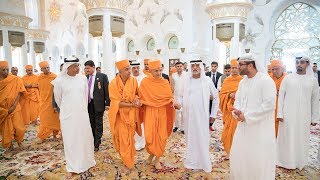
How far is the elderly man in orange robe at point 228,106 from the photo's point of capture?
11.0 ft

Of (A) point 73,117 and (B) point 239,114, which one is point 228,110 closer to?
(B) point 239,114

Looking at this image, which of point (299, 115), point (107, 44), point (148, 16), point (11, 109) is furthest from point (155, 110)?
point (148, 16)

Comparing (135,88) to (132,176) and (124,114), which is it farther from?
(132,176)

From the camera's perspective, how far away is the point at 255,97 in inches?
95.1

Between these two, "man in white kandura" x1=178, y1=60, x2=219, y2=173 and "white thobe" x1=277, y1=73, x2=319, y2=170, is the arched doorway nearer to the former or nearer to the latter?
"white thobe" x1=277, y1=73, x2=319, y2=170

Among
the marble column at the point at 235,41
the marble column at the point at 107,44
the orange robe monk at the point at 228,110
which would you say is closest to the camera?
the orange robe monk at the point at 228,110

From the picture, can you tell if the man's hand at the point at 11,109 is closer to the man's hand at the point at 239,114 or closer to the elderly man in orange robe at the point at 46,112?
the elderly man in orange robe at the point at 46,112

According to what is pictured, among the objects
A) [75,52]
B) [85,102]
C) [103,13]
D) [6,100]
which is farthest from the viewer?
[75,52]

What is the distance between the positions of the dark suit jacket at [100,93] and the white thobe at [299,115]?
262 centimetres

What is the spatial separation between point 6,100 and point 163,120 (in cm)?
262

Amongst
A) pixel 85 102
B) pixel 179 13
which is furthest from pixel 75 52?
pixel 85 102

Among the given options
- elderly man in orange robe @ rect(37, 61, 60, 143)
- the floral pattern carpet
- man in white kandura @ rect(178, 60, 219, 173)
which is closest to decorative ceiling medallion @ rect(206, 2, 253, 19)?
the floral pattern carpet

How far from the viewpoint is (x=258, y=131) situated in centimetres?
240

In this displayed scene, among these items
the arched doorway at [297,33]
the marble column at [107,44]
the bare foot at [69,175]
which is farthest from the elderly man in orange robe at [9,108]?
the arched doorway at [297,33]
